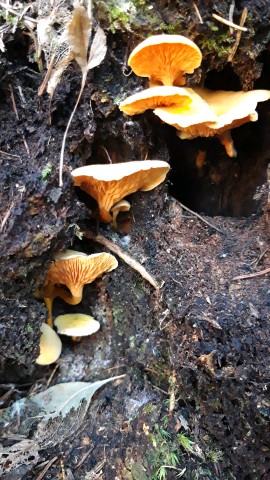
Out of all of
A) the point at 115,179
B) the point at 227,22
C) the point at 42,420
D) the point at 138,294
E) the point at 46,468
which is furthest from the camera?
the point at 138,294

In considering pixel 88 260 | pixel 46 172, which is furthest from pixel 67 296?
pixel 46 172

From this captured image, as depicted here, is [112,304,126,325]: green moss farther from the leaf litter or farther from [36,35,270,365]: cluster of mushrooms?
the leaf litter

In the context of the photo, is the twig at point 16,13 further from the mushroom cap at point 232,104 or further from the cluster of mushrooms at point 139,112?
the mushroom cap at point 232,104

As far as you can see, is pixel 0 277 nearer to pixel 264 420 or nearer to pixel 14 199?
pixel 14 199

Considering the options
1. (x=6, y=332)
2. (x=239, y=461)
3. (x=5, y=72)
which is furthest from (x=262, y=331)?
(x=5, y=72)

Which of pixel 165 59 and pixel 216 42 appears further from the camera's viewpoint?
pixel 216 42

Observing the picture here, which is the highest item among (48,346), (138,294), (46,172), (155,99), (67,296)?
(155,99)

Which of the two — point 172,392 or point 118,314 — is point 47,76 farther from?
point 172,392
